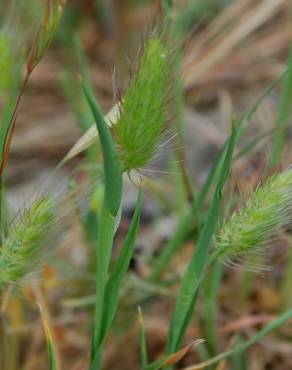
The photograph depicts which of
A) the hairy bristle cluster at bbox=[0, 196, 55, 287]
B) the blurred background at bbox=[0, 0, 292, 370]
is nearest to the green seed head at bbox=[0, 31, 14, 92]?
the blurred background at bbox=[0, 0, 292, 370]

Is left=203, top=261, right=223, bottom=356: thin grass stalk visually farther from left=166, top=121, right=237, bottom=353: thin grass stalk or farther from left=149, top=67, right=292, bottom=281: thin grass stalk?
left=166, top=121, right=237, bottom=353: thin grass stalk

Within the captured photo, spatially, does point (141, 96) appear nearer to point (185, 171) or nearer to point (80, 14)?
point (185, 171)

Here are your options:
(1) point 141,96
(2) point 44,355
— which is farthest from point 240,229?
(2) point 44,355

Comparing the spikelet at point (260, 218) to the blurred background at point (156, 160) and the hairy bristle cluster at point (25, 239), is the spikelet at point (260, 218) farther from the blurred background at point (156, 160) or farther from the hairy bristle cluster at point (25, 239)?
the hairy bristle cluster at point (25, 239)

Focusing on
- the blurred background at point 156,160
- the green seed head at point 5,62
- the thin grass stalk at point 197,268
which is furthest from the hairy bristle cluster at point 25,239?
the green seed head at point 5,62

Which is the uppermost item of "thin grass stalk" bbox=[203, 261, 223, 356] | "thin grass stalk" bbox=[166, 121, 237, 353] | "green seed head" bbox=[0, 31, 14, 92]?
"green seed head" bbox=[0, 31, 14, 92]

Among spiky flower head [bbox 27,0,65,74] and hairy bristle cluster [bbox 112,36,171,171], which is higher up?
spiky flower head [bbox 27,0,65,74]
